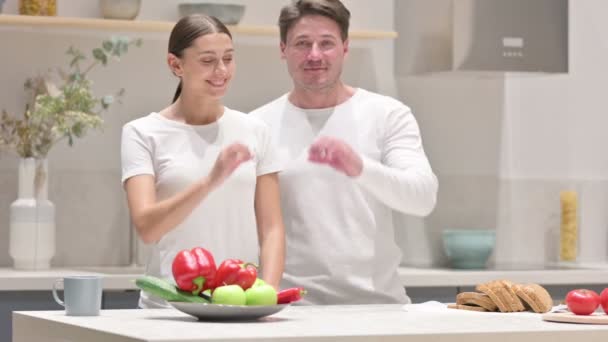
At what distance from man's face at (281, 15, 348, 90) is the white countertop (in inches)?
48.7

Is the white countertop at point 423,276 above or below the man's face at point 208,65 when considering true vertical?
below

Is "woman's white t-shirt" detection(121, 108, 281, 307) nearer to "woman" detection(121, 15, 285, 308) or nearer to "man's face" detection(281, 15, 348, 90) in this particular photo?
"woman" detection(121, 15, 285, 308)

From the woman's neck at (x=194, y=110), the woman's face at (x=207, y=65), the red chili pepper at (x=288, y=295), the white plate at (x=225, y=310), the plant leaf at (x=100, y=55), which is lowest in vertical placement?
the white plate at (x=225, y=310)

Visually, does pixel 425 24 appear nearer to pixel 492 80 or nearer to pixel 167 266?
pixel 492 80

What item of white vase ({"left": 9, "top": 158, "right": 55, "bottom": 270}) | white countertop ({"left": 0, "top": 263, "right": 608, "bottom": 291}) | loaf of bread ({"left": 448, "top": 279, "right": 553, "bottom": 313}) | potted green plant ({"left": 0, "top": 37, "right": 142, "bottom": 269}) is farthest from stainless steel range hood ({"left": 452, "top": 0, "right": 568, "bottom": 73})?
loaf of bread ({"left": 448, "top": 279, "right": 553, "bottom": 313})

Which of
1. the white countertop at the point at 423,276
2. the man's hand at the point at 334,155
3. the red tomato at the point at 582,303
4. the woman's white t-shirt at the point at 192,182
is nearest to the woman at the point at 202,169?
the woman's white t-shirt at the point at 192,182

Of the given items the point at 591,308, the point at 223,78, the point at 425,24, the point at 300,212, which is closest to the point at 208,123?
the point at 223,78

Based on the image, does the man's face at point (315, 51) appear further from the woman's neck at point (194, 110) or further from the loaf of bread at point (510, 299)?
the loaf of bread at point (510, 299)

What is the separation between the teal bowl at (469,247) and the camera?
16.8 feet

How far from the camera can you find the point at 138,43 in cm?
461

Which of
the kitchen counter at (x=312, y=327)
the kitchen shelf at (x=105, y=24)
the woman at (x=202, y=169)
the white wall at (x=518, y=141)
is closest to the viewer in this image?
the kitchen counter at (x=312, y=327)

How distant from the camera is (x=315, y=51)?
3.40 m

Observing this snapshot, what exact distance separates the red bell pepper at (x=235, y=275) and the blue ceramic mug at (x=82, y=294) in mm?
272

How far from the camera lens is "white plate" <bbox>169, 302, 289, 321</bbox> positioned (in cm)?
249
